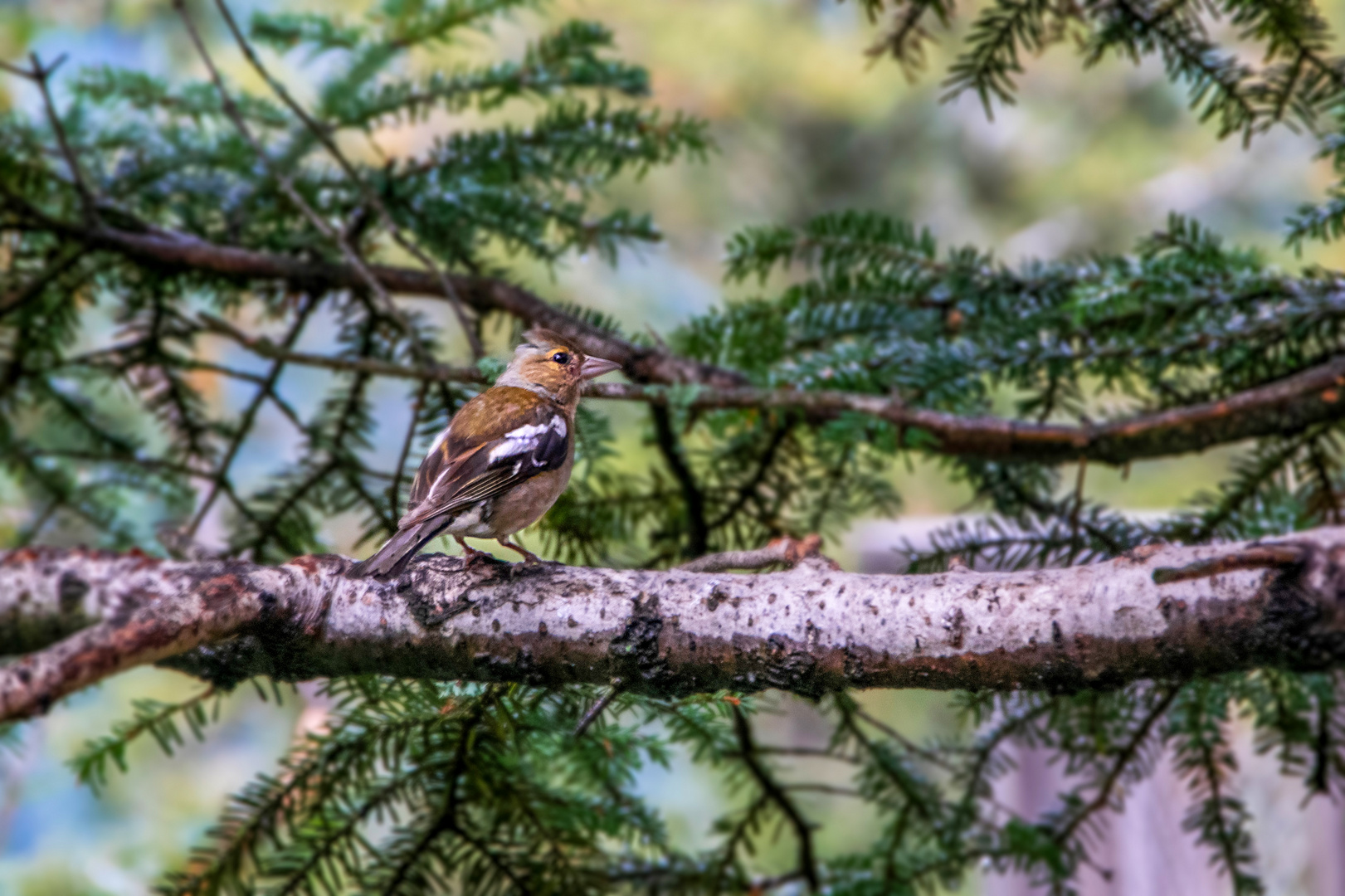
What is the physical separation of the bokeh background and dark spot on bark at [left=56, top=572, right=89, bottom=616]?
2.06 m

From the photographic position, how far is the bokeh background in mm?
4156

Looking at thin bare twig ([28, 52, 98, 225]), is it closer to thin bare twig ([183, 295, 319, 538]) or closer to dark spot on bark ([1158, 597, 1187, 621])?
thin bare twig ([183, 295, 319, 538])

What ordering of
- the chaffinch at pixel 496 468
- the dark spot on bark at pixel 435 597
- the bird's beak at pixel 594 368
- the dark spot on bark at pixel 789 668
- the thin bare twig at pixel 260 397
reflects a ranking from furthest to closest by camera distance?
the thin bare twig at pixel 260 397
the bird's beak at pixel 594 368
the chaffinch at pixel 496 468
the dark spot on bark at pixel 435 597
the dark spot on bark at pixel 789 668

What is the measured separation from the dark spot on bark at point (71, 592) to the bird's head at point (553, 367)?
1.09 meters

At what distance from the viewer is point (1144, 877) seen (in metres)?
3.98

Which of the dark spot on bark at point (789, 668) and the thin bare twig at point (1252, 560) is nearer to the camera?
the thin bare twig at point (1252, 560)

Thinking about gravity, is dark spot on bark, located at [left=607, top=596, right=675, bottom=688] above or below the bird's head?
below

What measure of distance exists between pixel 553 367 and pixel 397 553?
2.43 ft

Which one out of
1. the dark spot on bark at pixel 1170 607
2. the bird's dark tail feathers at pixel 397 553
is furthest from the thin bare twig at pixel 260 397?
the dark spot on bark at pixel 1170 607

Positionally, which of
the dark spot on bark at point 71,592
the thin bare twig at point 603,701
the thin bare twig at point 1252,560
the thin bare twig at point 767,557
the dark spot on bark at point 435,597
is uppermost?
the thin bare twig at point 767,557

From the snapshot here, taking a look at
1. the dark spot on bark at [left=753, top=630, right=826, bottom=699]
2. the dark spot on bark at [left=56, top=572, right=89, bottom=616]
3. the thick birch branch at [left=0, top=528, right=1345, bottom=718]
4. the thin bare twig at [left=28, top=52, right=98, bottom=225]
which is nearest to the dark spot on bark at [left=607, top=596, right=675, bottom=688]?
the thick birch branch at [left=0, top=528, right=1345, bottom=718]

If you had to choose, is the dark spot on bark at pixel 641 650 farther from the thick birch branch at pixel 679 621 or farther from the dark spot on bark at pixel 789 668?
the dark spot on bark at pixel 789 668

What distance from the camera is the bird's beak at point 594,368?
2.08m

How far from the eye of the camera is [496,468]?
6.07ft
